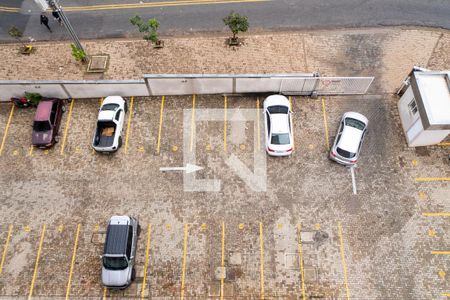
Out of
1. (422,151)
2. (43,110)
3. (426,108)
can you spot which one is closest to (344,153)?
(426,108)

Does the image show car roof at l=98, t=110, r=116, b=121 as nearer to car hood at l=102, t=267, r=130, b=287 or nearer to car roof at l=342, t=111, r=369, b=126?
car hood at l=102, t=267, r=130, b=287

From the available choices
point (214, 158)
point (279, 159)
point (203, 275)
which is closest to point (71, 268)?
point (203, 275)

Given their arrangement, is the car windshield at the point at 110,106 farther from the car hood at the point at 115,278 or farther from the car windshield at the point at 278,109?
the car hood at the point at 115,278

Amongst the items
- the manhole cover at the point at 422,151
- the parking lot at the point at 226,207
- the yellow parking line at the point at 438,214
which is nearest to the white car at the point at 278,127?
the parking lot at the point at 226,207

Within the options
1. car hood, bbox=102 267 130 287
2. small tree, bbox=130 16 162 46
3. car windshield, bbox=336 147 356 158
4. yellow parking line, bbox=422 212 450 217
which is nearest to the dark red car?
small tree, bbox=130 16 162 46

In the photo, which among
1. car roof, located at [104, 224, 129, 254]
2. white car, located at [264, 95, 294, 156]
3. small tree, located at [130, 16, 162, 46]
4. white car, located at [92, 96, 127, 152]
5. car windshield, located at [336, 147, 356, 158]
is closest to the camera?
car roof, located at [104, 224, 129, 254]

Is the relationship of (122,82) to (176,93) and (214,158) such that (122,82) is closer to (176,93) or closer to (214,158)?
(176,93)
